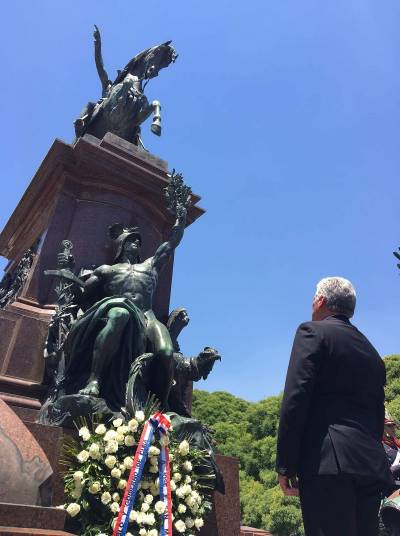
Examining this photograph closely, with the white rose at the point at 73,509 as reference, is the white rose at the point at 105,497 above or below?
above

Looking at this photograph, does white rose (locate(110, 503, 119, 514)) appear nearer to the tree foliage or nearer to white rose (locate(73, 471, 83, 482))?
white rose (locate(73, 471, 83, 482))

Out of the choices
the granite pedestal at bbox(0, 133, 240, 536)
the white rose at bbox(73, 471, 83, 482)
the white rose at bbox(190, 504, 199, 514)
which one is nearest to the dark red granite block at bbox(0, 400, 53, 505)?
the white rose at bbox(73, 471, 83, 482)

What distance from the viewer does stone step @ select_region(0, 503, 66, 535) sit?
272cm

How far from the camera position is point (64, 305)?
586cm

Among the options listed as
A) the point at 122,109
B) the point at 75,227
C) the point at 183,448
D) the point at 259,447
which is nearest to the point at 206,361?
the point at 183,448

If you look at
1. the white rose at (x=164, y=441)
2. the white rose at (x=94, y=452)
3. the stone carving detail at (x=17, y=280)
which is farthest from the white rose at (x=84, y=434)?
the stone carving detail at (x=17, y=280)

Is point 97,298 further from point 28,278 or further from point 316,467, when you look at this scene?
point 316,467

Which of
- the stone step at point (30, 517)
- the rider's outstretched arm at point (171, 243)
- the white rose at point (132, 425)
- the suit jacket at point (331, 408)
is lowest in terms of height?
the stone step at point (30, 517)

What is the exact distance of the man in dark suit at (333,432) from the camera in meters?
2.40

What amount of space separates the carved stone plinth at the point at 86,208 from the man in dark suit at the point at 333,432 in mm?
3992

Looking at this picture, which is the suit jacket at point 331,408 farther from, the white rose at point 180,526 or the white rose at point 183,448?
the white rose at point 183,448

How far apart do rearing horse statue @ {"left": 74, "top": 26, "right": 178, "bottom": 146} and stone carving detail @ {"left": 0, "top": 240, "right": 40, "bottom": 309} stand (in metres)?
2.63

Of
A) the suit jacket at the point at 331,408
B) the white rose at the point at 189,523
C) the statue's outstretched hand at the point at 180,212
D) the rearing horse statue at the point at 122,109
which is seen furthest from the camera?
the rearing horse statue at the point at 122,109

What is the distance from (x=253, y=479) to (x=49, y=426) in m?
28.1
